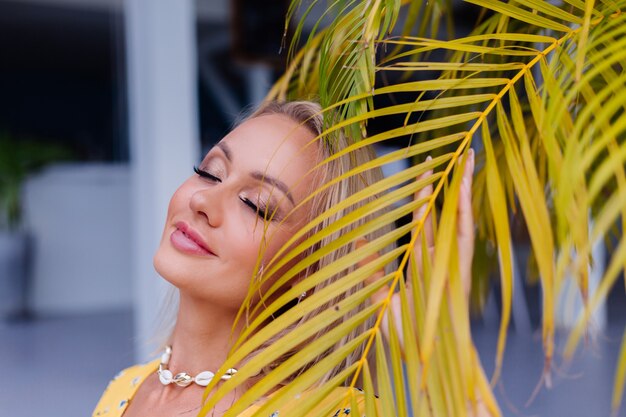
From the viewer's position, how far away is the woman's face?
85cm

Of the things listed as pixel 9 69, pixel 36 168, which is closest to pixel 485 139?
pixel 36 168

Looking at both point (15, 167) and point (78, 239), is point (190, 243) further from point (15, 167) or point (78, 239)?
point (15, 167)

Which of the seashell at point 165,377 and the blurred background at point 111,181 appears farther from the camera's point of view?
the blurred background at point 111,181

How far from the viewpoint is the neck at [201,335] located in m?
0.92

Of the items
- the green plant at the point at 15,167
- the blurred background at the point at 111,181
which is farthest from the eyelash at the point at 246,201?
the green plant at the point at 15,167

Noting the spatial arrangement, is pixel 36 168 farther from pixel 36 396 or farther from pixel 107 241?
pixel 36 396

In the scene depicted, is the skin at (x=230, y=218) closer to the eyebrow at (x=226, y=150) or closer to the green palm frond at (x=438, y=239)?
the eyebrow at (x=226, y=150)

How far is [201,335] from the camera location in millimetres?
940

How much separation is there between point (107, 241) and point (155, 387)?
402 cm

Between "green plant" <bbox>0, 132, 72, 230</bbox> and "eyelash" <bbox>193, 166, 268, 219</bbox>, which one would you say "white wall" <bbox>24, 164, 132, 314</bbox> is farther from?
"eyelash" <bbox>193, 166, 268, 219</bbox>

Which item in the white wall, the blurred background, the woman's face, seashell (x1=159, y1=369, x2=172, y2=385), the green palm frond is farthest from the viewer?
the white wall

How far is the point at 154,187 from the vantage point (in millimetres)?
2660

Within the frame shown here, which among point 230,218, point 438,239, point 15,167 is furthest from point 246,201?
point 15,167

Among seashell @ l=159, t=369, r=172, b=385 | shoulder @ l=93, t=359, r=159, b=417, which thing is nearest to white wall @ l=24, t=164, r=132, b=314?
shoulder @ l=93, t=359, r=159, b=417
